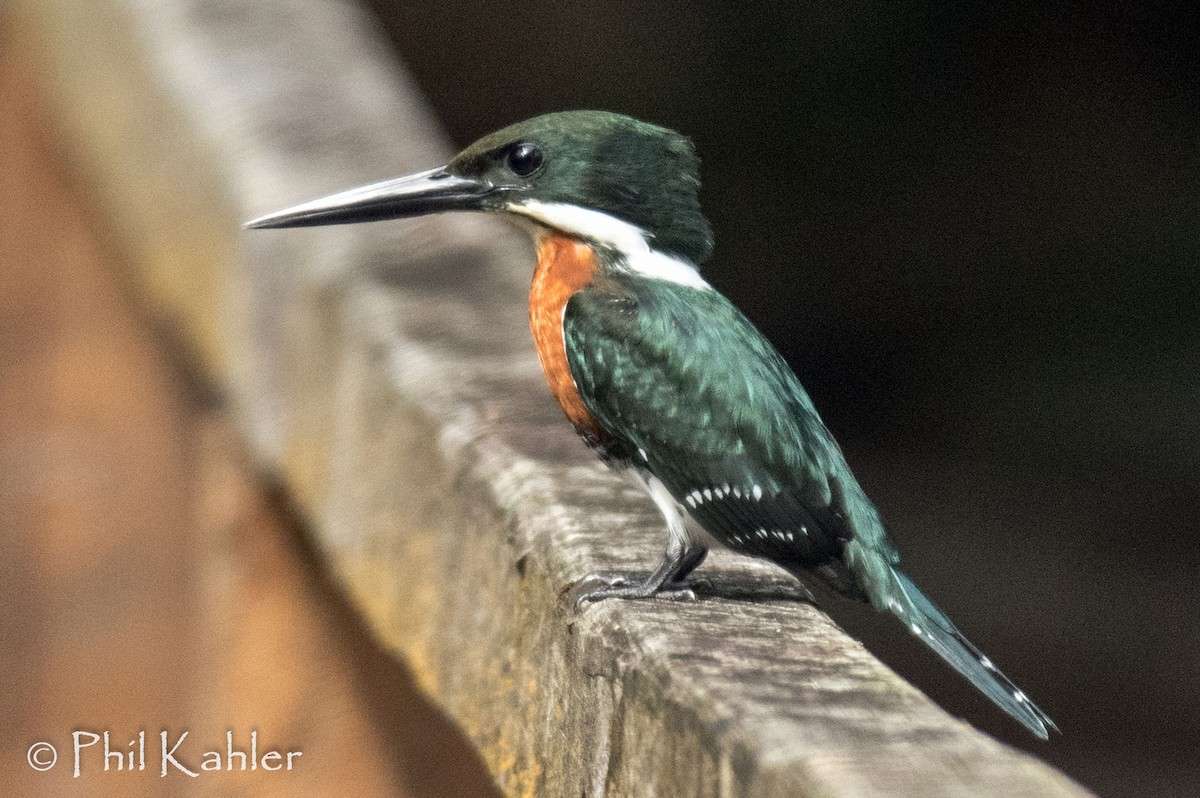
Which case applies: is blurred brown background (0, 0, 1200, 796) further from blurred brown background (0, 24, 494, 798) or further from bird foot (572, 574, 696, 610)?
bird foot (572, 574, 696, 610)

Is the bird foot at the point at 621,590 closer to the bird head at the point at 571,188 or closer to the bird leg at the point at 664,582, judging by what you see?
the bird leg at the point at 664,582

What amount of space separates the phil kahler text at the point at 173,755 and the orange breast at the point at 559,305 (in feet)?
2.30

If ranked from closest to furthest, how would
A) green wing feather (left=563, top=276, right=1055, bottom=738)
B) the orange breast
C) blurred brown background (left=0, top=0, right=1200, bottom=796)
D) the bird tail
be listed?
the bird tail, green wing feather (left=563, top=276, right=1055, bottom=738), the orange breast, blurred brown background (left=0, top=0, right=1200, bottom=796)

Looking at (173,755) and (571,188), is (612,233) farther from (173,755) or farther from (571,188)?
(173,755)

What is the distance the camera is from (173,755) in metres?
2.75

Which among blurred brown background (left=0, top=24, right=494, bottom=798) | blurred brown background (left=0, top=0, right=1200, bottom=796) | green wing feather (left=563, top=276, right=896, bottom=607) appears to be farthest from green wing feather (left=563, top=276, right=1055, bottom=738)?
blurred brown background (left=0, top=0, right=1200, bottom=796)

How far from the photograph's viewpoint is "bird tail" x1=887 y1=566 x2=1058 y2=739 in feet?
6.35

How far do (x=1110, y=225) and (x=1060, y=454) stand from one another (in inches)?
34.4

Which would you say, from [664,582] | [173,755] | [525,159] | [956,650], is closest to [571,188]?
[525,159]

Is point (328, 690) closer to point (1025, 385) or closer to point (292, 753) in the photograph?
point (292, 753)

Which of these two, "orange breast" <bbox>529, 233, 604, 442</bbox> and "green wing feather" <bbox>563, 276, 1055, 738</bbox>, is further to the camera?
"orange breast" <bbox>529, 233, 604, 442</bbox>

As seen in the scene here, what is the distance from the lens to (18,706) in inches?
119

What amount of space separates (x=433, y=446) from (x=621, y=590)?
0.46 m

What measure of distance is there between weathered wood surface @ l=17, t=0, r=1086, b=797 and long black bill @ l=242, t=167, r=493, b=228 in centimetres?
18
